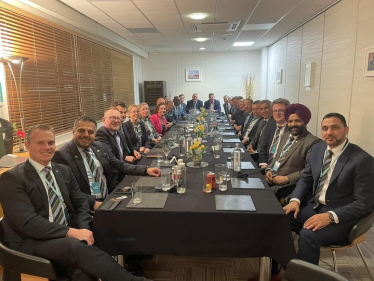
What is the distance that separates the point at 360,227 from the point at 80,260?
188 centimetres

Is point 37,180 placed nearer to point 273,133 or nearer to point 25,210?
point 25,210

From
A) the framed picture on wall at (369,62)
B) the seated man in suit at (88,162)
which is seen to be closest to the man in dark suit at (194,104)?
the framed picture on wall at (369,62)

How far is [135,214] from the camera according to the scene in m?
1.79

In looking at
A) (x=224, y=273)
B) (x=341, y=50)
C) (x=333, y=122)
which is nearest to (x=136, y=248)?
(x=224, y=273)

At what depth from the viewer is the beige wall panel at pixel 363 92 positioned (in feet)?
11.8

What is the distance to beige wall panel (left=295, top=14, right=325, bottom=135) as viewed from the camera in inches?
214

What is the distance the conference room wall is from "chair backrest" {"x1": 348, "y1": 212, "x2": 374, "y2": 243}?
193 centimetres

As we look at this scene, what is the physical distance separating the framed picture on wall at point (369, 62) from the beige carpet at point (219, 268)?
219cm

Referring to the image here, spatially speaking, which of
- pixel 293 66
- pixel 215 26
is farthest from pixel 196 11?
pixel 293 66

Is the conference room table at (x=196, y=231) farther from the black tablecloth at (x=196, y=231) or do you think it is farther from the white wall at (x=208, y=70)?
the white wall at (x=208, y=70)

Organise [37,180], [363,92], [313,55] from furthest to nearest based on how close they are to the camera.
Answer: [313,55] → [363,92] → [37,180]

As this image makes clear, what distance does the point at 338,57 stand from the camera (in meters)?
4.57

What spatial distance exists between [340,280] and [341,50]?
4331 millimetres

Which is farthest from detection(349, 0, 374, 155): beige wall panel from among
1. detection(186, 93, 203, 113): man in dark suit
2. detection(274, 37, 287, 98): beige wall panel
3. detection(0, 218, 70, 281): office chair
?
detection(186, 93, 203, 113): man in dark suit
